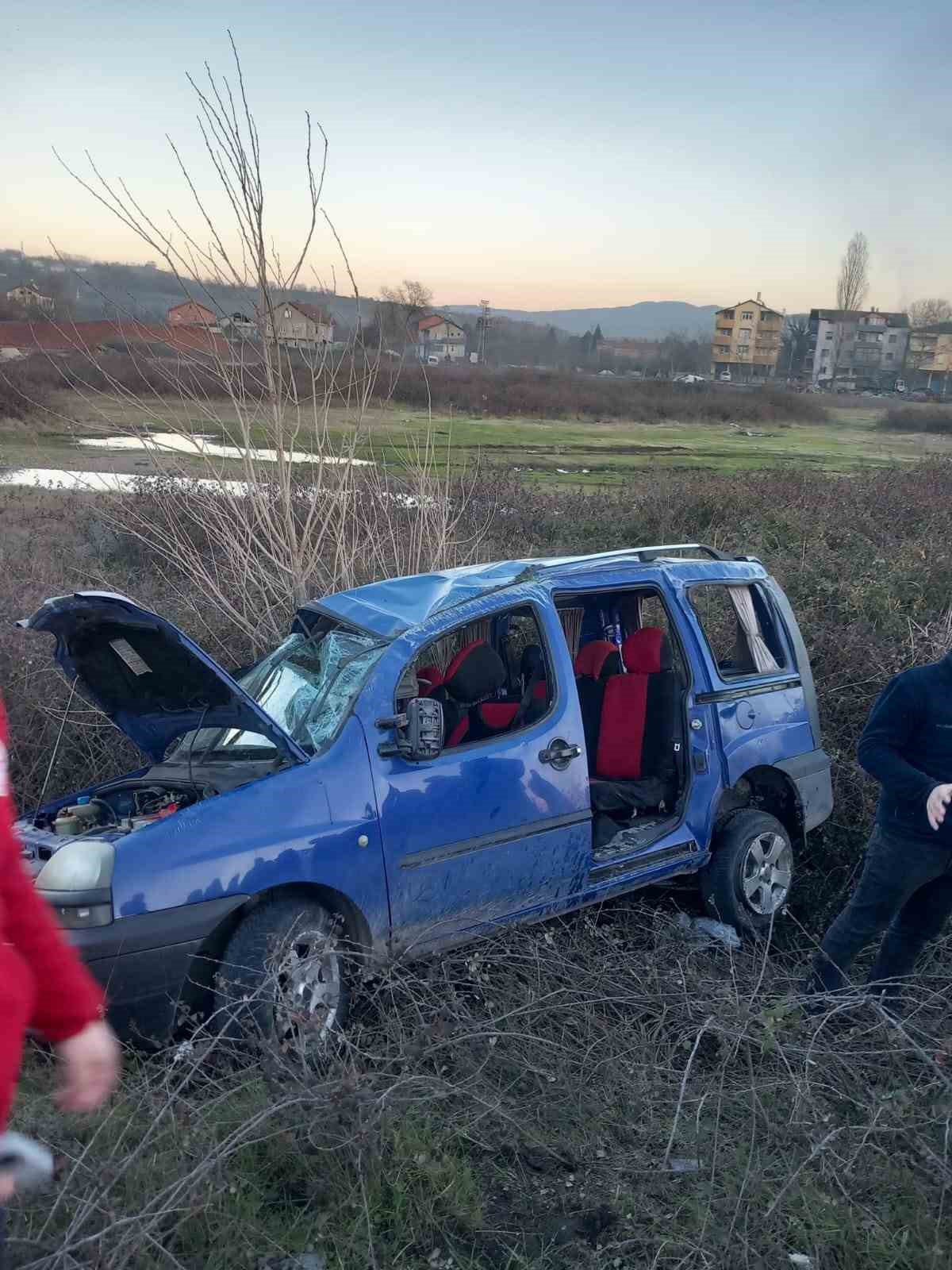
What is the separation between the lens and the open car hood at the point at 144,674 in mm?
4199

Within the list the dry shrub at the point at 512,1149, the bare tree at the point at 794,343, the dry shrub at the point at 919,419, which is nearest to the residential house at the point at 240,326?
the dry shrub at the point at 512,1149

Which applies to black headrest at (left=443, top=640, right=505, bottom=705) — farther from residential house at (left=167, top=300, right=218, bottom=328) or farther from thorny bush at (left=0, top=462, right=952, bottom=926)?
residential house at (left=167, top=300, right=218, bottom=328)

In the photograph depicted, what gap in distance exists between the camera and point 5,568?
36.3ft

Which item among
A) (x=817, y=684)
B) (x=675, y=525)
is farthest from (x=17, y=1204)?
(x=675, y=525)

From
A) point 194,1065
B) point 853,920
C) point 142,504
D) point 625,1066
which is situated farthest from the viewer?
point 142,504

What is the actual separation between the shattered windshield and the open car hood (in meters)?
0.14

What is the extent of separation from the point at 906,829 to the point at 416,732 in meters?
2.09

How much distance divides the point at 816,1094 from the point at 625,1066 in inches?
26.7

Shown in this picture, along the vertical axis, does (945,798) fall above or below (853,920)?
above

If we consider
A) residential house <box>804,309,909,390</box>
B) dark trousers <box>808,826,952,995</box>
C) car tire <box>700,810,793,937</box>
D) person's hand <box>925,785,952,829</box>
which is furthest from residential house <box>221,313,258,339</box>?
residential house <box>804,309,909,390</box>

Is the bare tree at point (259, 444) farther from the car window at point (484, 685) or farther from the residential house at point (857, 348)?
the residential house at point (857, 348)

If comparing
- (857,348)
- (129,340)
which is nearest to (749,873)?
(129,340)

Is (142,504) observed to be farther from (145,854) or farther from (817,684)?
(145,854)

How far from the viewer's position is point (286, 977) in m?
3.96
